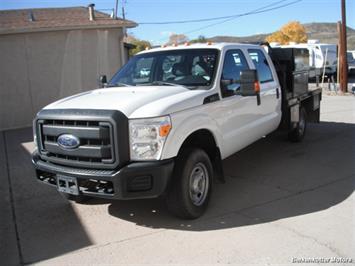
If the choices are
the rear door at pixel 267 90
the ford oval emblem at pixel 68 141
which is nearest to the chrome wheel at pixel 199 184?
the ford oval emblem at pixel 68 141

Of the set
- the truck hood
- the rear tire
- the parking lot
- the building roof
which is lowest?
the parking lot

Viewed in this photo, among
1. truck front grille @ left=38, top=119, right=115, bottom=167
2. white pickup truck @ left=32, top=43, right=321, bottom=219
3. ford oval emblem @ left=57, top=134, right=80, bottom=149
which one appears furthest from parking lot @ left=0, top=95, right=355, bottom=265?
ford oval emblem @ left=57, top=134, right=80, bottom=149

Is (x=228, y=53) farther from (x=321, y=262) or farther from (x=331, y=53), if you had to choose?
(x=331, y=53)

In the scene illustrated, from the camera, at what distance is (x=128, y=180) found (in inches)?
162

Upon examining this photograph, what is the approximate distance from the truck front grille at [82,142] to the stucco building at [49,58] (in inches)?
338

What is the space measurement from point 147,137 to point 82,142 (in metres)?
0.71

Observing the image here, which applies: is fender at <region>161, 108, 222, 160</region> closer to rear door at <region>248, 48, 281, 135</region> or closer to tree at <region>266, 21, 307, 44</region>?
rear door at <region>248, 48, 281, 135</region>

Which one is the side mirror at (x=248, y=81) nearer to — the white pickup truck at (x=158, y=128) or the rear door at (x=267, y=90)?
the white pickup truck at (x=158, y=128)

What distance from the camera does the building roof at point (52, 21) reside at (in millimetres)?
12594

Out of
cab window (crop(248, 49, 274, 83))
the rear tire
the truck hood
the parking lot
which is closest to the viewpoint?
the parking lot

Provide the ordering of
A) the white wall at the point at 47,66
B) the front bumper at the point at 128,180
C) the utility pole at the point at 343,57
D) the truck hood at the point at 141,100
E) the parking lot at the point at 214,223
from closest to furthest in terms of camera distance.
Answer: the parking lot at the point at 214,223
the front bumper at the point at 128,180
the truck hood at the point at 141,100
the white wall at the point at 47,66
the utility pole at the point at 343,57

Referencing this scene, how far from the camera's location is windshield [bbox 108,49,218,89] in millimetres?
5270

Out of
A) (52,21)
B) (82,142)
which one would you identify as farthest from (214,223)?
(52,21)

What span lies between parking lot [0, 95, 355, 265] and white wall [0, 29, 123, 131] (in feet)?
19.6
